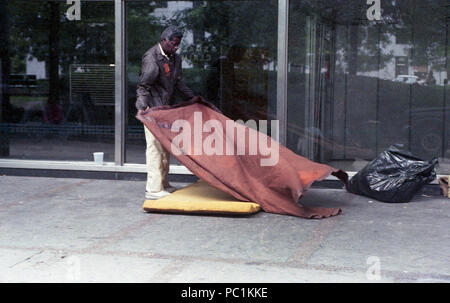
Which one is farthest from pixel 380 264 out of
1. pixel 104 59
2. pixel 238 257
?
pixel 104 59

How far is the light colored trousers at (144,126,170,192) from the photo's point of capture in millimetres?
7691

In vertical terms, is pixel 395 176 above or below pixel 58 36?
below

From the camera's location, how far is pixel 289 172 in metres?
7.07

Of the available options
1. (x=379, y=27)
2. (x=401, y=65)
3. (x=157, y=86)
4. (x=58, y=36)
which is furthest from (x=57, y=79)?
(x=401, y=65)

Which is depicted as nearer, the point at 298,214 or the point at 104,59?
the point at 298,214

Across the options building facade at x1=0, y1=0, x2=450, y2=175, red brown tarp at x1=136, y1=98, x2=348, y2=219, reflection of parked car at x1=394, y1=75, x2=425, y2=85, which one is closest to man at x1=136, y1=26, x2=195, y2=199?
red brown tarp at x1=136, y1=98, x2=348, y2=219

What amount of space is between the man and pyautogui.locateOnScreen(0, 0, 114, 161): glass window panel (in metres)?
1.91

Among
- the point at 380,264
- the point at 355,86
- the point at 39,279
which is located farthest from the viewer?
the point at 355,86

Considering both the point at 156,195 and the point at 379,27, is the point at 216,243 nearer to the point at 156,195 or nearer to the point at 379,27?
the point at 156,195

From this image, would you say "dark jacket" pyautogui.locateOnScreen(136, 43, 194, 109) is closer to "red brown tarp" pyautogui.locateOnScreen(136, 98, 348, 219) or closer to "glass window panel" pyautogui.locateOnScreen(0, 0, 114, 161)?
"red brown tarp" pyautogui.locateOnScreen(136, 98, 348, 219)

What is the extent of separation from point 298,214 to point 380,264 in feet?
6.12

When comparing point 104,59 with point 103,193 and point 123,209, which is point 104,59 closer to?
point 103,193

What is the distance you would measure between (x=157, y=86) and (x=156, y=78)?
6.3 inches

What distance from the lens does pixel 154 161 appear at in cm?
775
